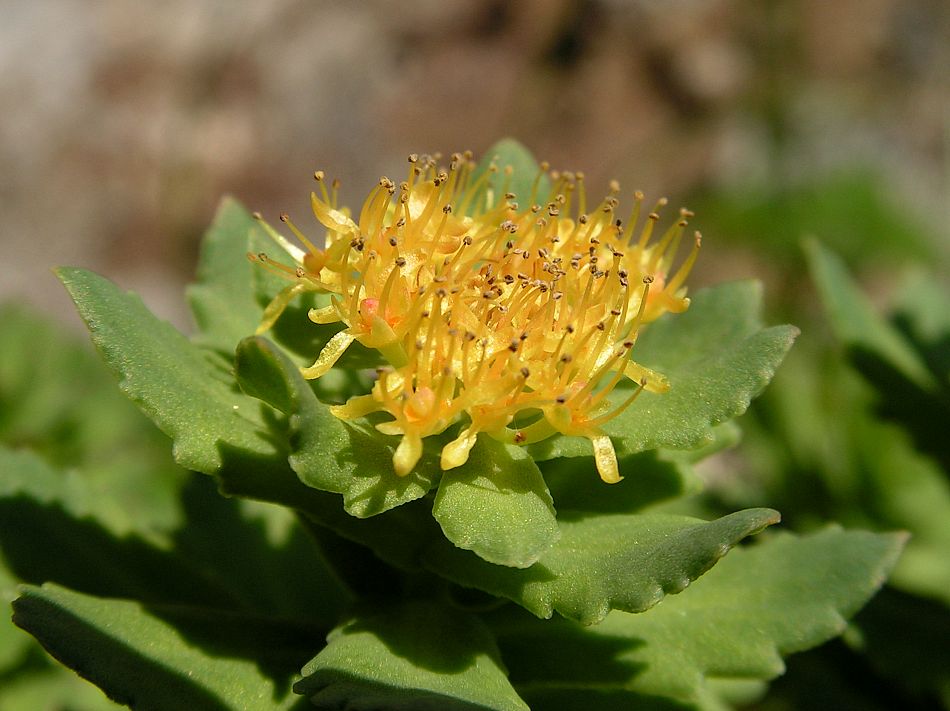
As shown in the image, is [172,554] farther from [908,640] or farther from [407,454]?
[908,640]

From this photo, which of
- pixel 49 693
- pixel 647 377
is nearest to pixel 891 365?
pixel 647 377

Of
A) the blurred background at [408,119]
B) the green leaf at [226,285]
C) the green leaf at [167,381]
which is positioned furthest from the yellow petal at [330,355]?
the blurred background at [408,119]

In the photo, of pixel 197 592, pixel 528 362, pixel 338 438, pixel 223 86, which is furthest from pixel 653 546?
pixel 223 86

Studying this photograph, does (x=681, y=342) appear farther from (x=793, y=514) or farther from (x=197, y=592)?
(x=793, y=514)

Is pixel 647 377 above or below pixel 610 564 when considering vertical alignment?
above

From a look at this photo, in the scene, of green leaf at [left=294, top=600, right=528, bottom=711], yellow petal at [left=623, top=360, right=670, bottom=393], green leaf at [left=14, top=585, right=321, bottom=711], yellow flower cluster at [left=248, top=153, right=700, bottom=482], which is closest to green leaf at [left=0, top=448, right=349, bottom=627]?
green leaf at [left=14, top=585, right=321, bottom=711]

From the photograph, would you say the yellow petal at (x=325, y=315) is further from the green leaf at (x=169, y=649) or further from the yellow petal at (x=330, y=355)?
the green leaf at (x=169, y=649)

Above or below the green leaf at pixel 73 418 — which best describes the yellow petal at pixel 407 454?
above
